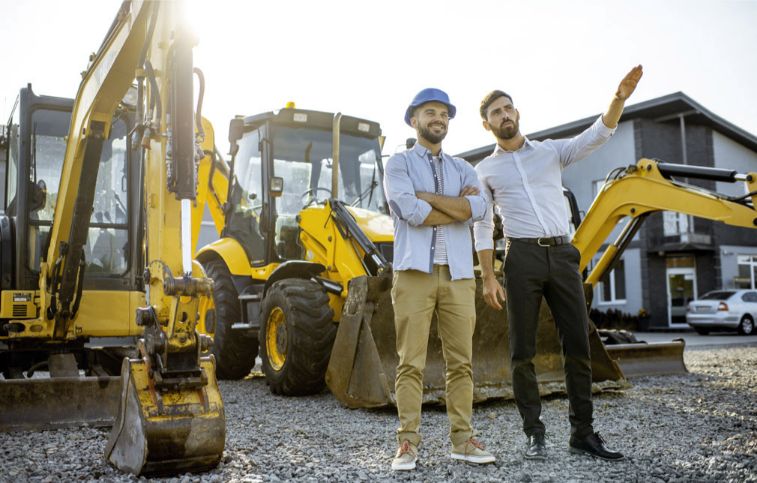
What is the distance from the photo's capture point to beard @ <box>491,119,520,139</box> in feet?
13.9

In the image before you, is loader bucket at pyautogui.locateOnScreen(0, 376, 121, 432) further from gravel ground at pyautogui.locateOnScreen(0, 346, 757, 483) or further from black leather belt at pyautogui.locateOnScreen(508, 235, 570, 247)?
black leather belt at pyautogui.locateOnScreen(508, 235, 570, 247)

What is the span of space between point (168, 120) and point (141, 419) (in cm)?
155

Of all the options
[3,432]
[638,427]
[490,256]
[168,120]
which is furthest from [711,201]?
[3,432]

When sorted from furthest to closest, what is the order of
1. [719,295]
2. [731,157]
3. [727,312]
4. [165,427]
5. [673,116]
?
[731,157], [673,116], [719,295], [727,312], [165,427]

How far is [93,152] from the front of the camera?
214 inches

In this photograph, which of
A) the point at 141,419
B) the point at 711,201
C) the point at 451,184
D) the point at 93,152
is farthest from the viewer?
the point at 711,201

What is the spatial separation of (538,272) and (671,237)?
21951 mm

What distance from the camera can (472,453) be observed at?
3822 mm

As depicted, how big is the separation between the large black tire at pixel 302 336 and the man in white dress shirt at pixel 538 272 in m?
2.50

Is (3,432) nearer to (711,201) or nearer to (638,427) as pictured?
(638,427)

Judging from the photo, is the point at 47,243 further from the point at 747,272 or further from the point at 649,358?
the point at 747,272

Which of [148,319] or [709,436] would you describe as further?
[709,436]

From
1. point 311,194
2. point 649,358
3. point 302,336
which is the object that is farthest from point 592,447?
point 649,358

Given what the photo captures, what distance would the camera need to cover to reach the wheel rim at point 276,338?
6.78 meters
